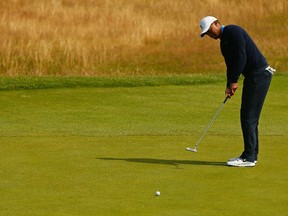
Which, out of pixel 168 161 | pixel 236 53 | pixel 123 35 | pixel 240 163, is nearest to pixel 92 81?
pixel 123 35

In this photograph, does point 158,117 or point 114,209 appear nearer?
point 114,209

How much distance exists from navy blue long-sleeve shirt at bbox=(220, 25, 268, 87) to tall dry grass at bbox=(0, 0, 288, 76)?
11099 mm

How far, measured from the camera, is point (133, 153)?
12.3 meters

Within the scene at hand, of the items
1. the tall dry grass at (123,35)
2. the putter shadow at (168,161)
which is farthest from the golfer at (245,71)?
the tall dry grass at (123,35)

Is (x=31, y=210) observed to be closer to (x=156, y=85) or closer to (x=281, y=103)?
(x=281, y=103)

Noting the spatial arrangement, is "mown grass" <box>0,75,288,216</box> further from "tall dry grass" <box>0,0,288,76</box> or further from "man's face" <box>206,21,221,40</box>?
"tall dry grass" <box>0,0,288,76</box>

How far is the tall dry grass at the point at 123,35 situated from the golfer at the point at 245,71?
36.2 feet

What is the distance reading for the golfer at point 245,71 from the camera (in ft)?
38.0

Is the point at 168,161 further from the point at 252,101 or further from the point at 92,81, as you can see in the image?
the point at 92,81

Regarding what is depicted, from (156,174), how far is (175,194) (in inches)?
46.8

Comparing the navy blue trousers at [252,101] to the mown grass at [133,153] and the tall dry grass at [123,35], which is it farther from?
the tall dry grass at [123,35]

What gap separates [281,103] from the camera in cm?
1744

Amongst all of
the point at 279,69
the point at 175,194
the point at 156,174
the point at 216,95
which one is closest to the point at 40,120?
the point at 216,95

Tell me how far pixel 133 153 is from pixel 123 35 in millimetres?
14164
